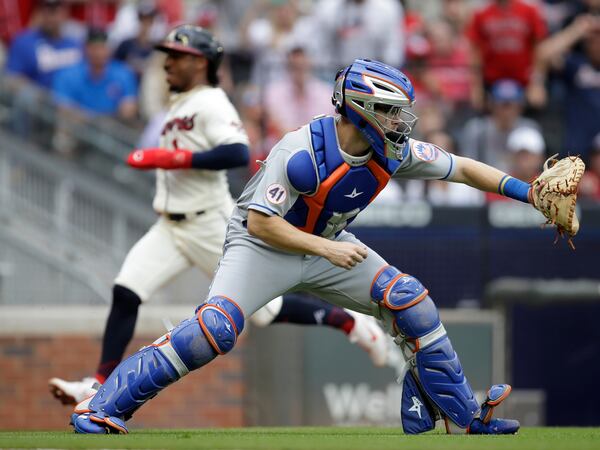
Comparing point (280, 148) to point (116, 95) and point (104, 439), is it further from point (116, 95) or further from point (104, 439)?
point (116, 95)

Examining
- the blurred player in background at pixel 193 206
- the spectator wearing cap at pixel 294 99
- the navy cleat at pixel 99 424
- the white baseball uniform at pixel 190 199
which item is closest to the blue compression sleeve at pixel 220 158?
the blurred player in background at pixel 193 206

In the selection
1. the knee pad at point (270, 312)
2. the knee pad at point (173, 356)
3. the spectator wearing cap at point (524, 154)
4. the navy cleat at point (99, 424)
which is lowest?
the navy cleat at point (99, 424)

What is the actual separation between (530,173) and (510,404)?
7.09 ft

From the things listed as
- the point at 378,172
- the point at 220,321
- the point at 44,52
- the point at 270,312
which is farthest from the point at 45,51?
the point at 220,321

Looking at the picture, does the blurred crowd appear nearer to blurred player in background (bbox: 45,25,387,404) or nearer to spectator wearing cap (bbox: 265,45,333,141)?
spectator wearing cap (bbox: 265,45,333,141)

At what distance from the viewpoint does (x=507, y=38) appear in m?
13.8

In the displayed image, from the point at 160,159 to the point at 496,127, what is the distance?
16.8ft

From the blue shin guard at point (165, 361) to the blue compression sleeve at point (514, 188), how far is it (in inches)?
62.7

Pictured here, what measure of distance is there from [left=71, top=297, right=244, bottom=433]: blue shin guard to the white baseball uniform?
1.68m

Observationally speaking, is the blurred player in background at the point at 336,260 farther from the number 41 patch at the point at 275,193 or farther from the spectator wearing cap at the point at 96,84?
the spectator wearing cap at the point at 96,84

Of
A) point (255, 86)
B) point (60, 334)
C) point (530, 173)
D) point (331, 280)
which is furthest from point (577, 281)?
point (331, 280)

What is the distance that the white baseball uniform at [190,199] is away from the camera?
8742 millimetres

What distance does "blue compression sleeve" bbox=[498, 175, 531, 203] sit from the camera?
24.0ft

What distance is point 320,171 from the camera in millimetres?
7023
